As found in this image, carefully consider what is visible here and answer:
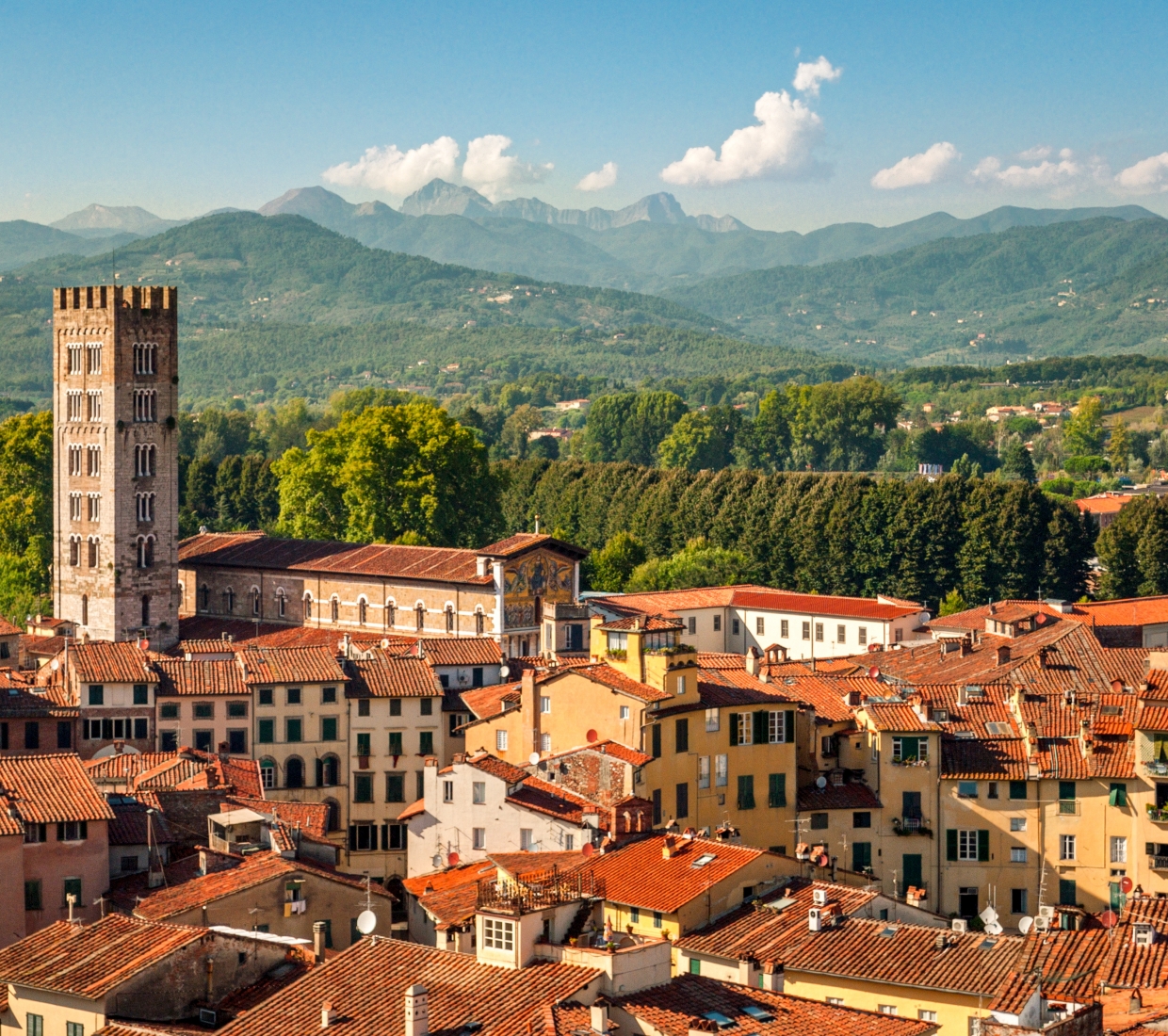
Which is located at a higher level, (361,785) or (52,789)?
(52,789)

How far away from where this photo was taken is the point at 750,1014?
3306 centimetres

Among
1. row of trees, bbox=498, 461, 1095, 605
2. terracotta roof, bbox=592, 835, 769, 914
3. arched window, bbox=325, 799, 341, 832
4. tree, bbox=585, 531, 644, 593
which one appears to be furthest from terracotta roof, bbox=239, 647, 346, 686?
row of trees, bbox=498, 461, 1095, 605

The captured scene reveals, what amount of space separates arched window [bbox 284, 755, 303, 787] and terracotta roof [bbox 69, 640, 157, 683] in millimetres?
4138

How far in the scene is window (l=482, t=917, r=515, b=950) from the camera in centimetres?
3428

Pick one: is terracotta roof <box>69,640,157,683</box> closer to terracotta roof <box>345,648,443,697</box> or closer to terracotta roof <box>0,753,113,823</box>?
terracotta roof <box>345,648,443,697</box>

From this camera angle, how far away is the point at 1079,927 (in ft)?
140

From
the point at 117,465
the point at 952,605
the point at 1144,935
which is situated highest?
the point at 117,465

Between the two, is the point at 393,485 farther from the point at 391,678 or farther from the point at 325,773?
the point at 325,773

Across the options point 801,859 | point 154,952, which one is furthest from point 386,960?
point 801,859

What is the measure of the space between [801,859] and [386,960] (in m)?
12.4

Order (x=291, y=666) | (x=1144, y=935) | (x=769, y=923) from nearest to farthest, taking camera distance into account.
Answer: (x=1144, y=935)
(x=769, y=923)
(x=291, y=666)

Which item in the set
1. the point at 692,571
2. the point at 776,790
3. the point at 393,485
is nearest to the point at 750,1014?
the point at 776,790

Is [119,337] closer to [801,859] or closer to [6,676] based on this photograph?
[6,676]

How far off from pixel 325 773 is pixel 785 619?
37074 millimetres
